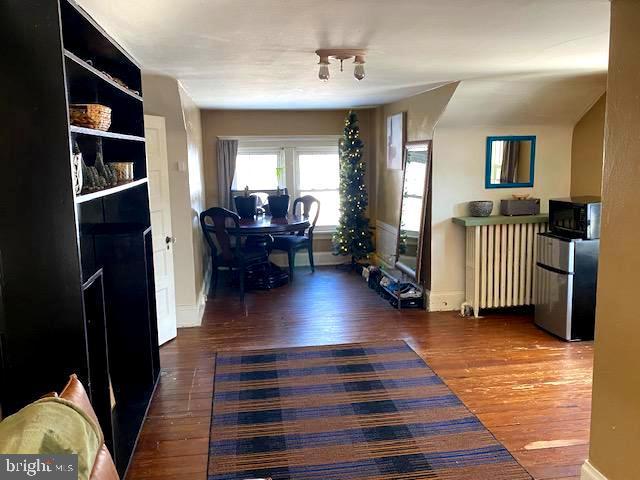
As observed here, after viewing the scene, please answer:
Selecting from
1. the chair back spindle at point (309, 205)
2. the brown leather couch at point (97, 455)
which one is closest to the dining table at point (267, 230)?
the chair back spindle at point (309, 205)

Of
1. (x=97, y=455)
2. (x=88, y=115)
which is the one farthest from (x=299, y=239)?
(x=97, y=455)

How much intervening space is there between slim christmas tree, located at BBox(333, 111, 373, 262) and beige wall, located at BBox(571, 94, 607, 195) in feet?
8.67

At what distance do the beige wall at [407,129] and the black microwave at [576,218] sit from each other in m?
1.36

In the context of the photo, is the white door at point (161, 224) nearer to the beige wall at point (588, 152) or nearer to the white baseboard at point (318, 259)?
the white baseboard at point (318, 259)

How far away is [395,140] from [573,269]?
2714mm

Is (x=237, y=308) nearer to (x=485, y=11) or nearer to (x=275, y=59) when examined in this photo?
(x=275, y=59)

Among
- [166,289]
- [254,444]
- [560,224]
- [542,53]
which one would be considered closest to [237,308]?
[166,289]

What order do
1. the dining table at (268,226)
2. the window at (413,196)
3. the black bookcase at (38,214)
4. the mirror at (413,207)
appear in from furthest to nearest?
the dining table at (268,226) → the window at (413,196) → the mirror at (413,207) → the black bookcase at (38,214)

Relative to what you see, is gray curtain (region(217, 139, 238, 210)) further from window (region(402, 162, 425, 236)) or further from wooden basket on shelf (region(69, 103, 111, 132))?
wooden basket on shelf (region(69, 103, 111, 132))

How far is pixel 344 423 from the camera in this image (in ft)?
10.6

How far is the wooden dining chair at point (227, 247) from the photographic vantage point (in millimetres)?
6035

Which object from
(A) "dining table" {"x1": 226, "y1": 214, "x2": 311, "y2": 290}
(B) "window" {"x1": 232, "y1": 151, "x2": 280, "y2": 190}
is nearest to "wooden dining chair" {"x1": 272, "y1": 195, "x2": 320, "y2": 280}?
(A) "dining table" {"x1": 226, "y1": 214, "x2": 311, "y2": 290}

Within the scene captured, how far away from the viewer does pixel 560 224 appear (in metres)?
4.78

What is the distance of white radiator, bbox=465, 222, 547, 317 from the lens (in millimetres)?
5266
